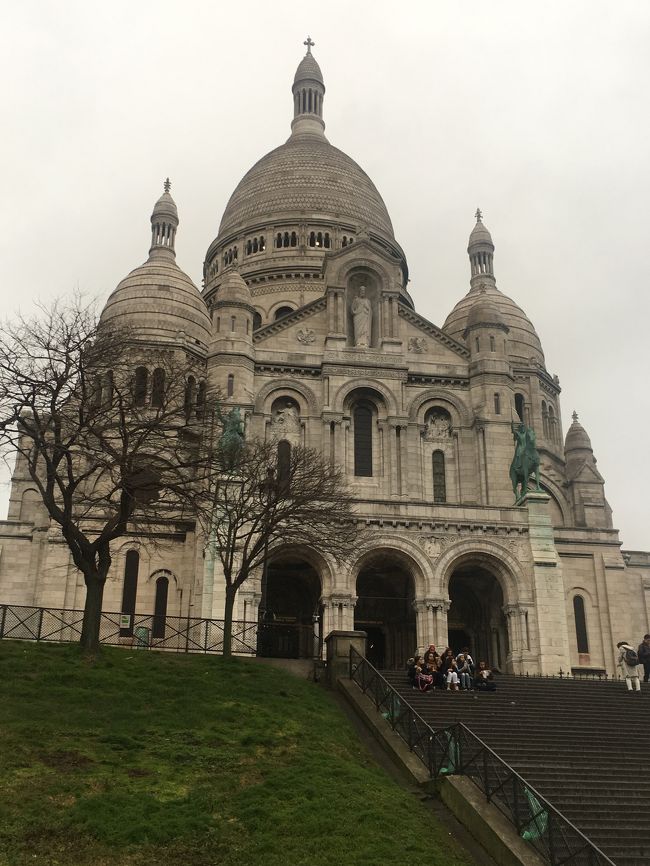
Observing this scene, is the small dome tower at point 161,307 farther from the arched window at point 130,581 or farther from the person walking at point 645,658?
the person walking at point 645,658

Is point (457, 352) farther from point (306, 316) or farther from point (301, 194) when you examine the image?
point (301, 194)

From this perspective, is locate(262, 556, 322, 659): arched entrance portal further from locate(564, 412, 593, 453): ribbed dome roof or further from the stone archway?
locate(564, 412, 593, 453): ribbed dome roof

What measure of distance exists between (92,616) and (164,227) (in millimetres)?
45517

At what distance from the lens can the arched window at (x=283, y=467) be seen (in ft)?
107

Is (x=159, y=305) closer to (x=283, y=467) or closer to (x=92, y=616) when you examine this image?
(x=283, y=467)

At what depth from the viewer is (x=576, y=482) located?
198 feet

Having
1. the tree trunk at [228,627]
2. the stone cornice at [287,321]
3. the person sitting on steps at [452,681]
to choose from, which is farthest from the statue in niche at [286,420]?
the person sitting on steps at [452,681]

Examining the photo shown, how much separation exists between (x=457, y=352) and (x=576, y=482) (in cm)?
1556

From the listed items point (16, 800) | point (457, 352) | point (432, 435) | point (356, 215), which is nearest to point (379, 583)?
point (432, 435)

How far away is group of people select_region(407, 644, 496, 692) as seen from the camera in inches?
1092

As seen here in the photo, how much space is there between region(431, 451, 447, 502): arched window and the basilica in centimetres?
6

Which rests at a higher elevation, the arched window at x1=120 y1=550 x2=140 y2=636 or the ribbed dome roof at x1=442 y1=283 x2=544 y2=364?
the ribbed dome roof at x1=442 y1=283 x2=544 y2=364

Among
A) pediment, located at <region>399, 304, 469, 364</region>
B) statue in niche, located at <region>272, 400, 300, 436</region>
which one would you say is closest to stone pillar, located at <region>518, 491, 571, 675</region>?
pediment, located at <region>399, 304, 469, 364</region>

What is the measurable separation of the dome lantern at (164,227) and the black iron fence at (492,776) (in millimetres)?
45295
